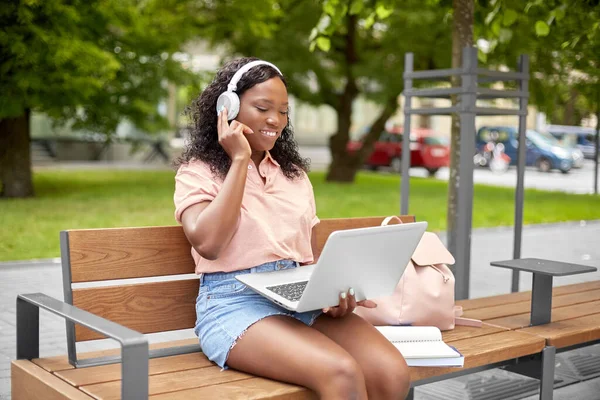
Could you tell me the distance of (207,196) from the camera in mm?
3023

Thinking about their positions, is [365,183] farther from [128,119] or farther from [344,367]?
[344,367]

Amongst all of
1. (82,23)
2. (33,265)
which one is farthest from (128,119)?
(33,265)

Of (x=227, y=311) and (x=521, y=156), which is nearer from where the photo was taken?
(x=227, y=311)

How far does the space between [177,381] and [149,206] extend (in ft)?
39.2

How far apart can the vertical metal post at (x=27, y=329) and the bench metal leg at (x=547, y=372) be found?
2106 mm

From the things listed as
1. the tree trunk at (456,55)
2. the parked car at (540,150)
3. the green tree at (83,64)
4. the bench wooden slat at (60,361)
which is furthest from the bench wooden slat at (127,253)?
the parked car at (540,150)

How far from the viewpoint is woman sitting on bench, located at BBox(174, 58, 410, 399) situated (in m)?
2.86

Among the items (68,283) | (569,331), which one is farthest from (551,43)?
(68,283)

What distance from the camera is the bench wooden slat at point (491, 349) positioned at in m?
3.29

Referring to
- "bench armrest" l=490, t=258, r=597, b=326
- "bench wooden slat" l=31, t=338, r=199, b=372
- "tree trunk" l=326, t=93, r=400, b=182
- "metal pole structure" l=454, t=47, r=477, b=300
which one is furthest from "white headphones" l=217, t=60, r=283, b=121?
"tree trunk" l=326, t=93, r=400, b=182

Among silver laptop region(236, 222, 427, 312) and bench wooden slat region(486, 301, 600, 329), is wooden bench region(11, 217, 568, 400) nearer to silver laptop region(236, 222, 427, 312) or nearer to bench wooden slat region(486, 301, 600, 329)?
bench wooden slat region(486, 301, 600, 329)

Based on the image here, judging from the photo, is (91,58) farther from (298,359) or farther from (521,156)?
(298,359)

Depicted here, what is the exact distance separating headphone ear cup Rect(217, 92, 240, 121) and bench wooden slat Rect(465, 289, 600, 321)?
1.71 m

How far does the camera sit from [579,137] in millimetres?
36875
